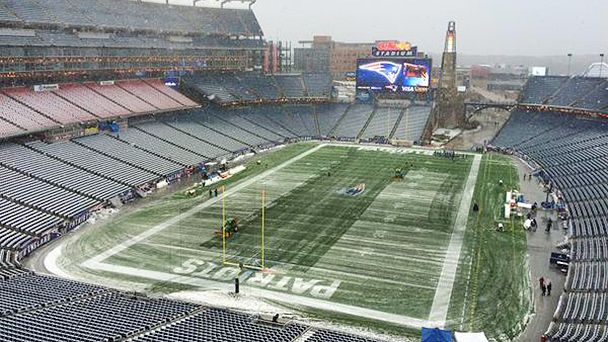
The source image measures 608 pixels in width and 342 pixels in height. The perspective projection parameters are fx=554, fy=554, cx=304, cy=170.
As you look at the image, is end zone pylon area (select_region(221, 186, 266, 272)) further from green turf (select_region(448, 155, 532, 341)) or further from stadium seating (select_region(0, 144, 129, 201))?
green turf (select_region(448, 155, 532, 341))

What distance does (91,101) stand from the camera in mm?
62781

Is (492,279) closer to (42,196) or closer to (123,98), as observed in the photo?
(42,196)

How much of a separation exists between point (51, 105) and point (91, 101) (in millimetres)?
5988

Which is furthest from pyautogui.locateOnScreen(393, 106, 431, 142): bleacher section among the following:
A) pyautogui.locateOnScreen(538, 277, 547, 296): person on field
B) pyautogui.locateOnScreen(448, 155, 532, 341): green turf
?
pyautogui.locateOnScreen(538, 277, 547, 296): person on field

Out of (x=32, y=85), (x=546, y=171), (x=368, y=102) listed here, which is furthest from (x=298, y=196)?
(x=368, y=102)

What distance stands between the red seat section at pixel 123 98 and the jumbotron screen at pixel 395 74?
33766mm

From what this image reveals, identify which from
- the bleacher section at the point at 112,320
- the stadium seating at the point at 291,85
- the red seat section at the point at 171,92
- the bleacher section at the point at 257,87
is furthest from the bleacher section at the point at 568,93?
the bleacher section at the point at 112,320

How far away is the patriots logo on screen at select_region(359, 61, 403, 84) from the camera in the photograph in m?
84.1

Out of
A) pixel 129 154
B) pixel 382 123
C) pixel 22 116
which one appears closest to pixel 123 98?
pixel 129 154

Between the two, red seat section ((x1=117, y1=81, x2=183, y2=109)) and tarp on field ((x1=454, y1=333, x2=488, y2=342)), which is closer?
tarp on field ((x1=454, y1=333, x2=488, y2=342))

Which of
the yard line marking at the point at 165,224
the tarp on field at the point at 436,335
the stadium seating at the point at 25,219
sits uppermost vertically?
the tarp on field at the point at 436,335

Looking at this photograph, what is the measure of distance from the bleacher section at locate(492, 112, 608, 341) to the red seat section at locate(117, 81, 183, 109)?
43475 millimetres

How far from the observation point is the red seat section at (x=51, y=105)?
55.3 metres

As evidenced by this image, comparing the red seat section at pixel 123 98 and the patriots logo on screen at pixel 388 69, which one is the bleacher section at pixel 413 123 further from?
the red seat section at pixel 123 98
